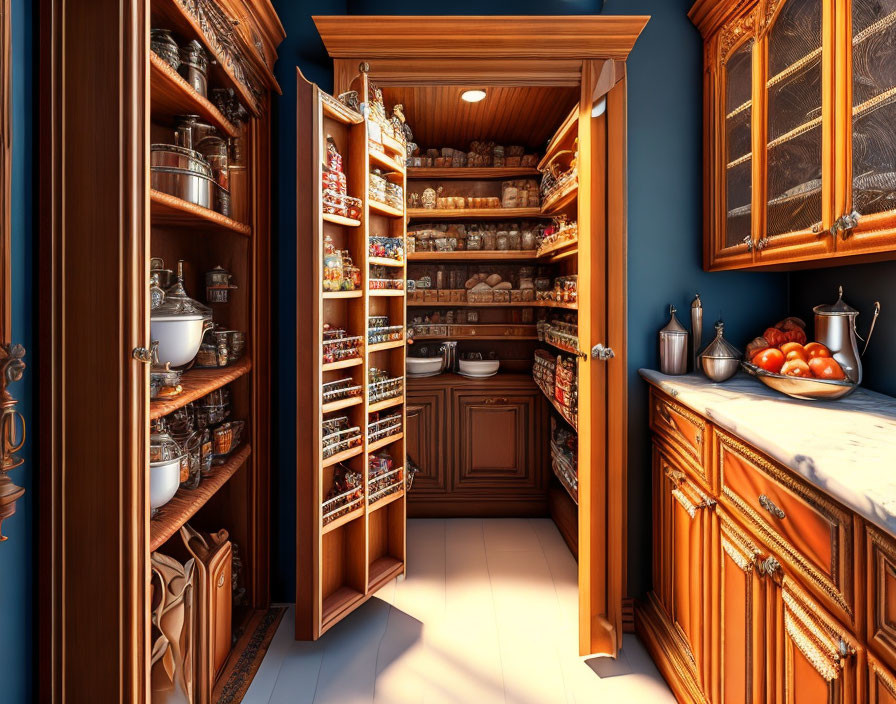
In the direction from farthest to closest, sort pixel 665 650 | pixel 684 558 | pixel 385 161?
pixel 385 161 → pixel 665 650 → pixel 684 558

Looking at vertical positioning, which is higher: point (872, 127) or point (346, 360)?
point (872, 127)

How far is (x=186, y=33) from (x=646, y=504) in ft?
7.73

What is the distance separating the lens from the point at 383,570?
8.15ft

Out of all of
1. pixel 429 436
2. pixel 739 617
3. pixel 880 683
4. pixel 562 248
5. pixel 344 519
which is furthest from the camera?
pixel 429 436

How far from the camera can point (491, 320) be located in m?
3.89

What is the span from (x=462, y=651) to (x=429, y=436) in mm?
1486

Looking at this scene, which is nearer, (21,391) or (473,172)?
(21,391)

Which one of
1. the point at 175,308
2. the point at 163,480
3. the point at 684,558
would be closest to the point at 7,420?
the point at 163,480

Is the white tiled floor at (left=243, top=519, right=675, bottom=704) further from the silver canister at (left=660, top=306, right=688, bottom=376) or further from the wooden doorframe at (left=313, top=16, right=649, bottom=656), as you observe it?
the silver canister at (left=660, top=306, right=688, bottom=376)

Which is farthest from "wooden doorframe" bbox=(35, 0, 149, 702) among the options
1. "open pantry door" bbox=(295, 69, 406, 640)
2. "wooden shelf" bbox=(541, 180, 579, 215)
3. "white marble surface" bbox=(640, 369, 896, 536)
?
"wooden shelf" bbox=(541, 180, 579, 215)

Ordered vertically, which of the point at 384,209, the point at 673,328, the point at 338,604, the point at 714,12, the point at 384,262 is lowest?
the point at 338,604

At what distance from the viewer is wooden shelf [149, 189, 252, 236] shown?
1473 millimetres

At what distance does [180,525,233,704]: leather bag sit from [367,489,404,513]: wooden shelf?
0.61 metres

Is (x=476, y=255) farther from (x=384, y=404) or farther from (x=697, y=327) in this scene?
(x=697, y=327)
